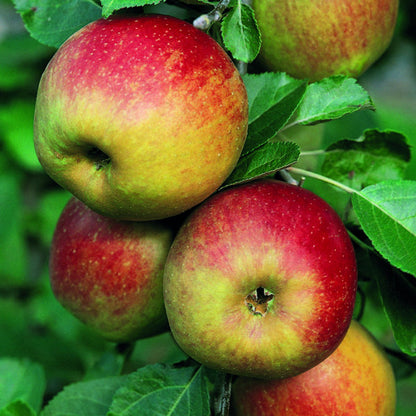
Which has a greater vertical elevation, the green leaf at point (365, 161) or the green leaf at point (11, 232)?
the green leaf at point (365, 161)

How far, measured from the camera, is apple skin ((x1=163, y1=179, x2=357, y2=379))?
0.67 meters

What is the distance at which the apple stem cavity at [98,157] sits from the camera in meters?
0.71

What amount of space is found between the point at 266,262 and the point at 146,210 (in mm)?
155

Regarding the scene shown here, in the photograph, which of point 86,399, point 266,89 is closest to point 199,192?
point 266,89

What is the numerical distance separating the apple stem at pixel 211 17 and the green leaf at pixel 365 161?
0.98ft

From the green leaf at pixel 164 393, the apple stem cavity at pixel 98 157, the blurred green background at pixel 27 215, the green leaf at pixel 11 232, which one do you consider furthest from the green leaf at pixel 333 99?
the green leaf at pixel 11 232

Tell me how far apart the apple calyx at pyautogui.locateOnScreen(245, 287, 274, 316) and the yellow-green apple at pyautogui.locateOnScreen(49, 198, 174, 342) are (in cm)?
17

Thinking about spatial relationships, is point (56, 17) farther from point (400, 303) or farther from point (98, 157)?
point (400, 303)

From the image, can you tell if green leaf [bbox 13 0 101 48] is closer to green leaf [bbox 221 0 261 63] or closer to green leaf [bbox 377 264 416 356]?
green leaf [bbox 221 0 261 63]

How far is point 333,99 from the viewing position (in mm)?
811

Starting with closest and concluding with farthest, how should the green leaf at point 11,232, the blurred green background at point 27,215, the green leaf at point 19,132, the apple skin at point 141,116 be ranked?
the apple skin at point 141,116, the blurred green background at point 27,215, the green leaf at point 11,232, the green leaf at point 19,132

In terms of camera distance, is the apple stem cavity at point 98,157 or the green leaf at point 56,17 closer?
the apple stem cavity at point 98,157

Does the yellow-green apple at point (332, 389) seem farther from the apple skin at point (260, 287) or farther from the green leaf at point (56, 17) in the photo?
the green leaf at point (56, 17)

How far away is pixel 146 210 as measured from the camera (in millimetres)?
700
